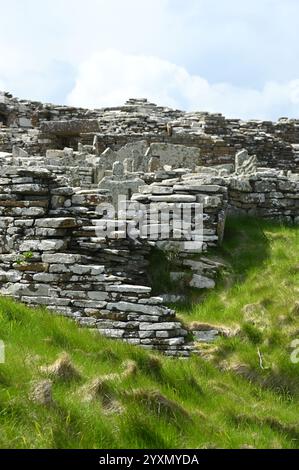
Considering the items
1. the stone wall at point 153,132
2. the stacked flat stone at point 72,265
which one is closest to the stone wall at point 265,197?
the stacked flat stone at point 72,265

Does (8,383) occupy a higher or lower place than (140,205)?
lower

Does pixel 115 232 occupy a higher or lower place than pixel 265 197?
lower

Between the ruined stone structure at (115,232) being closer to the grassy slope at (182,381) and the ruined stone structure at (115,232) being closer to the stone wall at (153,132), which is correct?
the grassy slope at (182,381)

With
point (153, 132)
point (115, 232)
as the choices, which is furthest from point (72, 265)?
point (153, 132)

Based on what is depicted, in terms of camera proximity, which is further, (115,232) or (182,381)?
(115,232)

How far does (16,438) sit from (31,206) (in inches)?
239

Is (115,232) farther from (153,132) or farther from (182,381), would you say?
(153,132)

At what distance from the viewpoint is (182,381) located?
7.95 metres

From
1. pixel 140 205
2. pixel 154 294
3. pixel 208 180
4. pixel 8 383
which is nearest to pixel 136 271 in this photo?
pixel 154 294

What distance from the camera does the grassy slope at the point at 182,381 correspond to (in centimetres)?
591

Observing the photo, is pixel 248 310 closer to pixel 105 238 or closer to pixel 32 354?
pixel 105 238

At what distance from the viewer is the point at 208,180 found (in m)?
12.4

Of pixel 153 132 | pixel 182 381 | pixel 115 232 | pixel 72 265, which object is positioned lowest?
pixel 182 381

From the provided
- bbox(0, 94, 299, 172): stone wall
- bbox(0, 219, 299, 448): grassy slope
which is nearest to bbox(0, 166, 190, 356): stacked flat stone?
bbox(0, 219, 299, 448): grassy slope
